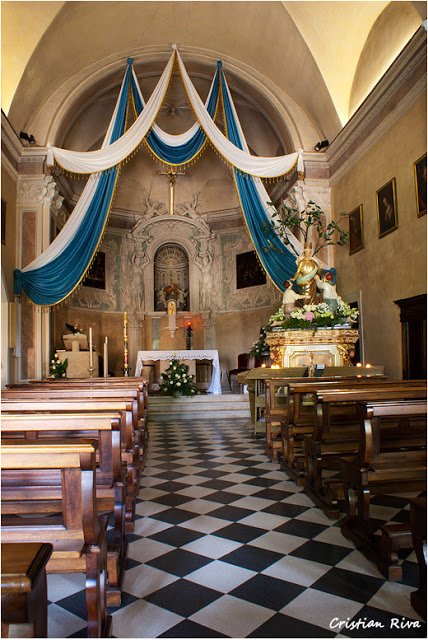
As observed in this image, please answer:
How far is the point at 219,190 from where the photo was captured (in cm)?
1498

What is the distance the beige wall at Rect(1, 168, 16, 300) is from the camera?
853 centimetres

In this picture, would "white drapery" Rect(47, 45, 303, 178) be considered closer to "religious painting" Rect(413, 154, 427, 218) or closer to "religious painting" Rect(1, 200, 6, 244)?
"religious painting" Rect(1, 200, 6, 244)

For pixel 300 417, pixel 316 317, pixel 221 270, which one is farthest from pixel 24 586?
pixel 221 270

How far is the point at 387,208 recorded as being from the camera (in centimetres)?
770

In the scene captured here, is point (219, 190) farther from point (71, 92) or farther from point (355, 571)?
point (355, 571)

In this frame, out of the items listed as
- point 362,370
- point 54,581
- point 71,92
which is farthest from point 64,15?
point 54,581

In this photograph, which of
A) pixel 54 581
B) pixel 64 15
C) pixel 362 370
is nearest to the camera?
pixel 54 581

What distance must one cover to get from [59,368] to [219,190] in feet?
27.6

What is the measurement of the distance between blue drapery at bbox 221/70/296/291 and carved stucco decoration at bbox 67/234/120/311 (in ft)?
20.6

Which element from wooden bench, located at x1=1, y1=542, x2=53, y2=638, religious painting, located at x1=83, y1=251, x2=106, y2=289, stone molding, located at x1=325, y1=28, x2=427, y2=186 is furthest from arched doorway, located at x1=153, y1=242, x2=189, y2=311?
wooden bench, located at x1=1, y1=542, x2=53, y2=638

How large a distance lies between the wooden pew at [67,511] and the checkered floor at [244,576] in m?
0.33

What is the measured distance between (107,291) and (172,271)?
2439 mm

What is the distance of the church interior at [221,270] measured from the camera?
2.38 meters

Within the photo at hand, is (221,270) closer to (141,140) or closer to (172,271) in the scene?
(172,271)
